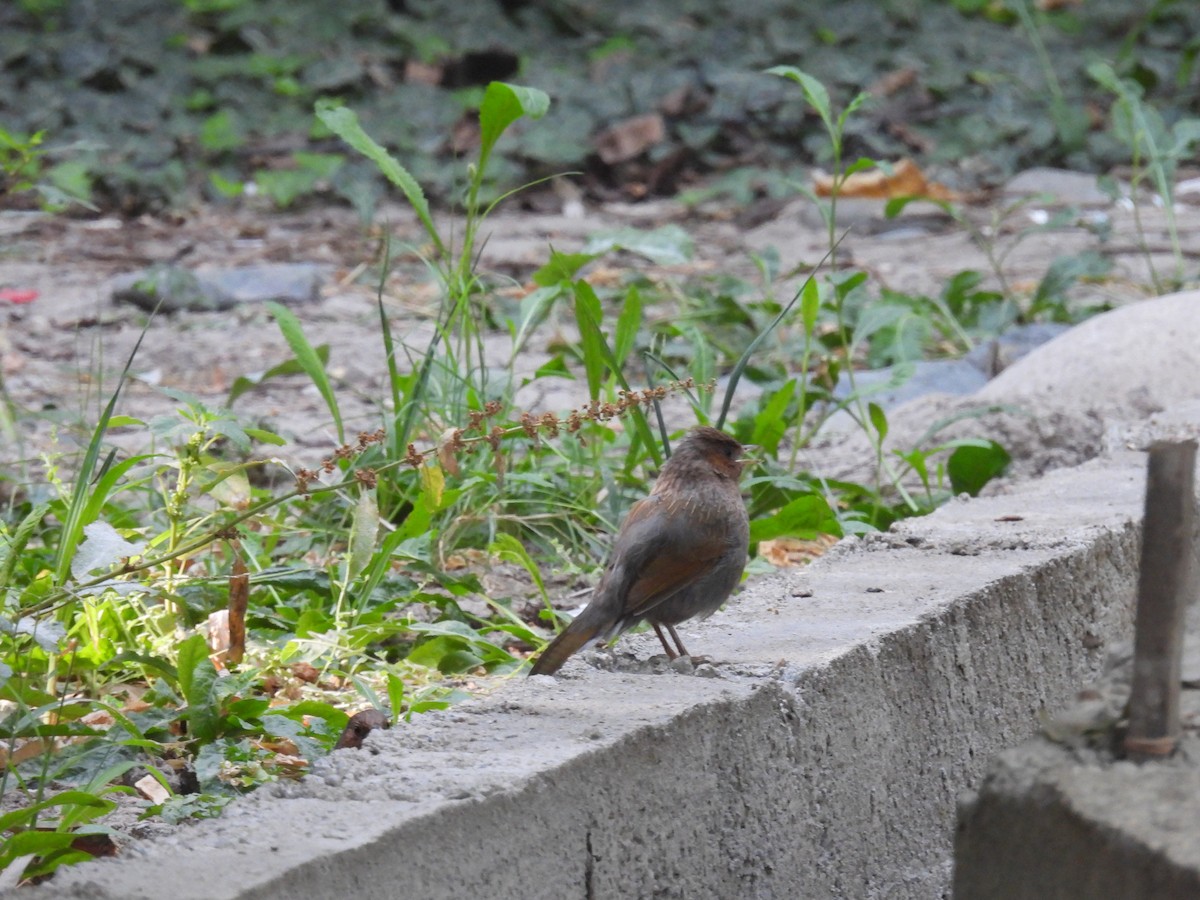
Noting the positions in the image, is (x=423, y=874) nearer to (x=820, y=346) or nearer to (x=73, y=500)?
(x=73, y=500)

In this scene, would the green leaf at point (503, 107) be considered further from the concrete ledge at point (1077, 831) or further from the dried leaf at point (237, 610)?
the concrete ledge at point (1077, 831)

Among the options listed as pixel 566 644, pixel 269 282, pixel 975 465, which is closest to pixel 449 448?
pixel 566 644

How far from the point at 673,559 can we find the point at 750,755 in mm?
461

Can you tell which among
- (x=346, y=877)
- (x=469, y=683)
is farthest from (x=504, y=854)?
(x=469, y=683)

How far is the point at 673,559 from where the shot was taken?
263 centimetres

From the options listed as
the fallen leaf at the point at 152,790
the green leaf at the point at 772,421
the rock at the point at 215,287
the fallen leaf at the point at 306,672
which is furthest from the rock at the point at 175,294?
the fallen leaf at the point at 152,790

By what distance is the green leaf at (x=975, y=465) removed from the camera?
13.1 feet

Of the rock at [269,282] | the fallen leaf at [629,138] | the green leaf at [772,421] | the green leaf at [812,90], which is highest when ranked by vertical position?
the fallen leaf at [629,138]

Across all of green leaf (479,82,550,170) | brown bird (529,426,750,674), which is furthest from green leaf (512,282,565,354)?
brown bird (529,426,750,674)

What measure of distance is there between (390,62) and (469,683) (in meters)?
9.25

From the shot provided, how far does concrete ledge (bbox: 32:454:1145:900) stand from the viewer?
1.78 metres

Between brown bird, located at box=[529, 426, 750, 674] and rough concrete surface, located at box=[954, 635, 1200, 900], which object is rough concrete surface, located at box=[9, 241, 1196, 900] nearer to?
brown bird, located at box=[529, 426, 750, 674]

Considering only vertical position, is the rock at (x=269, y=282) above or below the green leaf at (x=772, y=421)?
above

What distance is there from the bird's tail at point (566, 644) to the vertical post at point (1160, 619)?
3.47 feet
